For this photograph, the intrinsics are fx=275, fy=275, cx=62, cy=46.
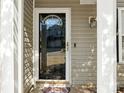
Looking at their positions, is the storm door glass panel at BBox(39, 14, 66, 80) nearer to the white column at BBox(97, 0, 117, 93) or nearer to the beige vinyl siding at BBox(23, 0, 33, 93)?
the beige vinyl siding at BBox(23, 0, 33, 93)

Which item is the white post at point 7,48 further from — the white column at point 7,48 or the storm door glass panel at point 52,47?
the storm door glass panel at point 52,47

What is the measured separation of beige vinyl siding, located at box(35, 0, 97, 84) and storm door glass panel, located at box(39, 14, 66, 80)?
344 mm

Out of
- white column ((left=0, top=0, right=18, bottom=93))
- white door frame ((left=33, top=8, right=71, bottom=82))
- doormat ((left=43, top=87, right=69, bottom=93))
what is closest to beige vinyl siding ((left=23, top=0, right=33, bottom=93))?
white door frame ((left=33, top=8, right=71, bottom=82))

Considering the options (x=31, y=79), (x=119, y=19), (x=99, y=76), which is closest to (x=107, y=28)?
(x=99, y=76)

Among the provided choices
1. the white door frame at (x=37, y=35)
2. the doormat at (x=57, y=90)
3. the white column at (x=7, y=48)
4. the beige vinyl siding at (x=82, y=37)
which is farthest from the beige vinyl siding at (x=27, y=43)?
the white column at (x=7, y=48)

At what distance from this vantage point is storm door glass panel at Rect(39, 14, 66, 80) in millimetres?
8391

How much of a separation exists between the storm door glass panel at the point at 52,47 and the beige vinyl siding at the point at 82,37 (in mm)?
344

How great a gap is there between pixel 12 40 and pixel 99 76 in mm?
1638

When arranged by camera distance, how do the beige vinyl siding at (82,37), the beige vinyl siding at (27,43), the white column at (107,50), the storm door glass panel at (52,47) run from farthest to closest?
the storm door glass panel at (52,47) < the beige vinyl siding at (82,37) < the beige vinyl siding at (27,43) < the white column at (107,50)

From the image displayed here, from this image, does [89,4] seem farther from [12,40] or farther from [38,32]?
[12,40]

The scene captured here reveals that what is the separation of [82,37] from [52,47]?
96cm

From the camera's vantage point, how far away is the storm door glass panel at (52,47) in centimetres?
839

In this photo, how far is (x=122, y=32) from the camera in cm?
795

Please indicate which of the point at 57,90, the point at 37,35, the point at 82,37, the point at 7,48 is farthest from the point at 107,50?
the point at 37,35
